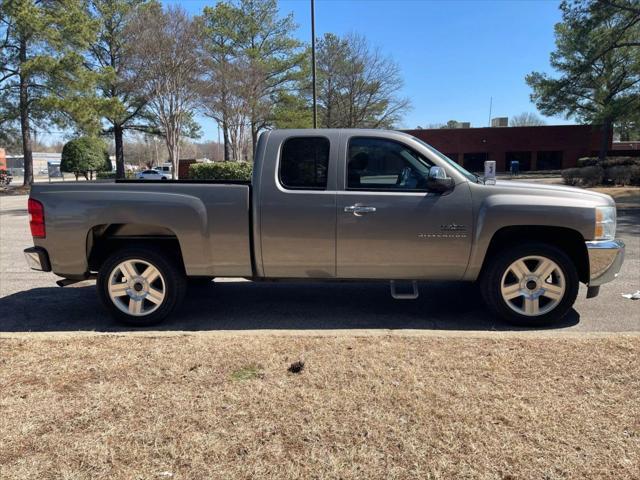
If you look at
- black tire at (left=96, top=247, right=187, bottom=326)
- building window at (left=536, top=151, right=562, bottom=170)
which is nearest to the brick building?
building window at (left=536, top=151, right=562, bottom=170)

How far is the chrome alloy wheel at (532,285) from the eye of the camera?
183 inches

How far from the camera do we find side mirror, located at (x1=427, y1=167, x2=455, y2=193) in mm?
4457

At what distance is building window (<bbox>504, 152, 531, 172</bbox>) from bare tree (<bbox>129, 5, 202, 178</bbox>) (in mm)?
34799

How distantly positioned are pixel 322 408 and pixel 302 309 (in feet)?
7.73

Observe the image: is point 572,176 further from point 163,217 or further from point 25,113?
point 25,113

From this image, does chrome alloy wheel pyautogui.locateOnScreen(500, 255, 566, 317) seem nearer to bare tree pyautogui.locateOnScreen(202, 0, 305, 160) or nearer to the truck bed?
the truck bed

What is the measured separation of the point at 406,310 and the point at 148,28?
19.6 meters

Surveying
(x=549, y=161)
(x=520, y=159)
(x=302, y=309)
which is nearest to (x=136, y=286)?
(x=302, y=309)

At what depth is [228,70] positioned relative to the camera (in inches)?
1072

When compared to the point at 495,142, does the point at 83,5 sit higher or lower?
higher

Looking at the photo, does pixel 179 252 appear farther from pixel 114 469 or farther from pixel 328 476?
pixel 328 476

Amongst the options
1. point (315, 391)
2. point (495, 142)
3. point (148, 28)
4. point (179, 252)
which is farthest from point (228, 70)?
point (495, 142)

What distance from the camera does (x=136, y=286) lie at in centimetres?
484

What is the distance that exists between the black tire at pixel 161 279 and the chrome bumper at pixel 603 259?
3.88 m
